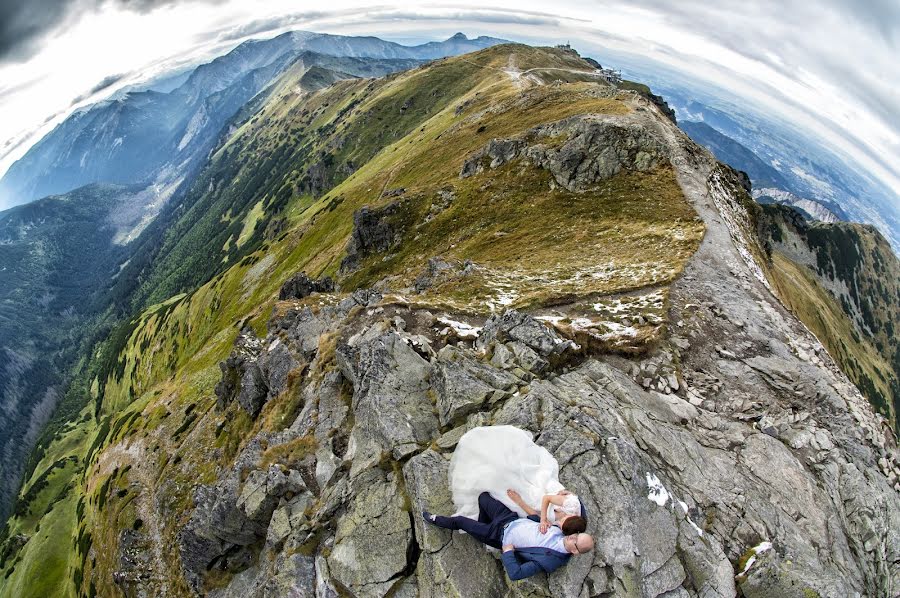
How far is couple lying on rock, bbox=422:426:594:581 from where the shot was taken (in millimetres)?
11977

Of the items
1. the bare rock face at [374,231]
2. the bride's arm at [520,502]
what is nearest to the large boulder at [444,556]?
the bride's arm at [520,502]

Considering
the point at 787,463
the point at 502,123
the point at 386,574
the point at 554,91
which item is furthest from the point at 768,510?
the point at 554,91

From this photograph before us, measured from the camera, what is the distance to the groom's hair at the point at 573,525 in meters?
12.0

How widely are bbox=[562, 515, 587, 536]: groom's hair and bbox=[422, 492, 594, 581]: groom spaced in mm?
146

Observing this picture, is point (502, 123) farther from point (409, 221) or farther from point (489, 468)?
point (489, 468)

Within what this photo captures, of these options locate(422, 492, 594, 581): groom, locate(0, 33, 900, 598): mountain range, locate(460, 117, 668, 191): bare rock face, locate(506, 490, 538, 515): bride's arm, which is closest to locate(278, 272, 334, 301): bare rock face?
locate(0, 33, 900, 598): mountain range

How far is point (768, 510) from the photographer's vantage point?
1557 centimetres

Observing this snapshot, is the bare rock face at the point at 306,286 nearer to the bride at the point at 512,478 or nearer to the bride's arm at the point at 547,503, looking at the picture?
the bride at the point at 512,478

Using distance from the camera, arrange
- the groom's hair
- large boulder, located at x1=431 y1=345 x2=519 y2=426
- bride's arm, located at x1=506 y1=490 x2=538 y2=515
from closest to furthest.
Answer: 1. the groom's hair
2. bride's arm, located at x1=506 y1=490 x2=538 y2=515
3. large boulder, located at x1=431 y1=345 x2=519 y2=426

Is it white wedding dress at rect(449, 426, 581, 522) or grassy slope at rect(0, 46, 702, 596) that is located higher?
white wedding dress at rect(449, 426, 581, 522)

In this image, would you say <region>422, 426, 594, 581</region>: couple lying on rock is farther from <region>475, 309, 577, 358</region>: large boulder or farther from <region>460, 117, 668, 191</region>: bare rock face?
<region>460, 117, 668, 191</region>: bare rock face

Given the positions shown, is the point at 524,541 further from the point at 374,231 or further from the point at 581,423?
the point at 374,231

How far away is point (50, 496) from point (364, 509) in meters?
250

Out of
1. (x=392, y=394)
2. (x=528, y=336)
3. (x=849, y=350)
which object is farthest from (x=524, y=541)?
(x=849, y=350)
